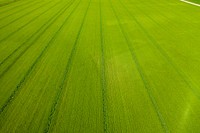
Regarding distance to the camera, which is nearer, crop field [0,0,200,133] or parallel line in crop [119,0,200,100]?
crop field [0,0,200,133]

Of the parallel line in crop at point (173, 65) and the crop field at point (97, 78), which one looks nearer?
the crop field at point (97, 78)

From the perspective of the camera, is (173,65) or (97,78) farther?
(173,65)

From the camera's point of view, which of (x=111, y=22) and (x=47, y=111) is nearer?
(x=47, y=111)

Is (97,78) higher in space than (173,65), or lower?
higher

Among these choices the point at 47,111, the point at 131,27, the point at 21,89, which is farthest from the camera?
the point at 131,27

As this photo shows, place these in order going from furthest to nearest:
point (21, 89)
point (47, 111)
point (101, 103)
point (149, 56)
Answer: point (149, 56), point (21, 89), point (101, 103), point (47, 111)

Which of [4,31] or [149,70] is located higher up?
[4,31]

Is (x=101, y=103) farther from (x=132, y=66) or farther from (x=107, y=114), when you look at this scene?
(x=132, y=66)

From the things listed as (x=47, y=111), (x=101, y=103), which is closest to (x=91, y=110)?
(x=101, y=103)
